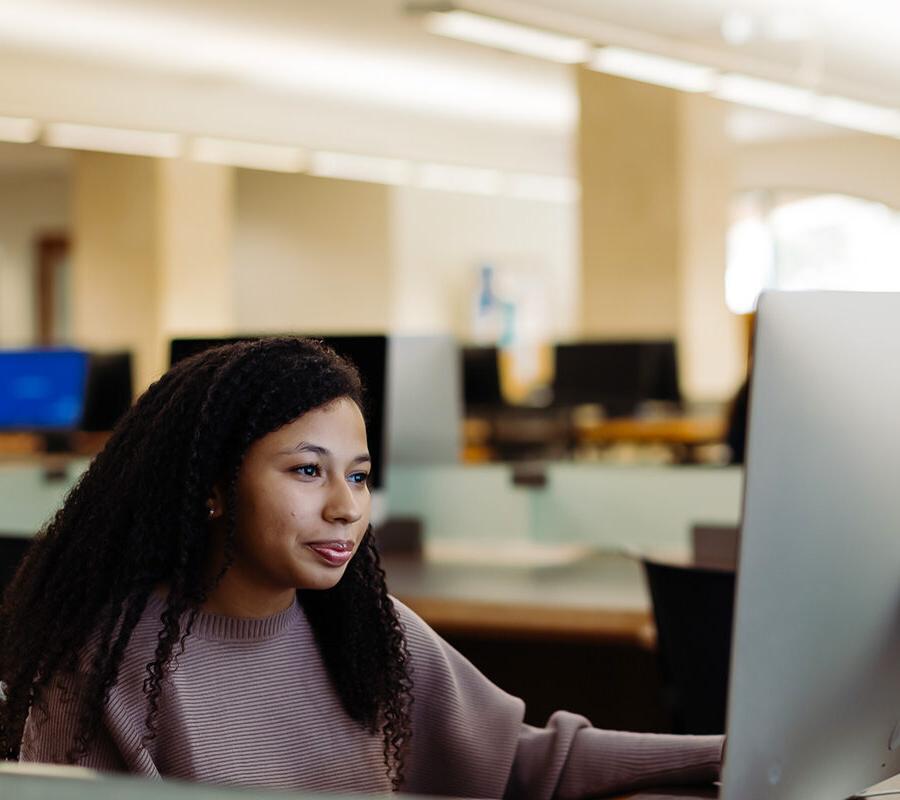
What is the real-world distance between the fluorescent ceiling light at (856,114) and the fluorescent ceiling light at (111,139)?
3703 millimetres

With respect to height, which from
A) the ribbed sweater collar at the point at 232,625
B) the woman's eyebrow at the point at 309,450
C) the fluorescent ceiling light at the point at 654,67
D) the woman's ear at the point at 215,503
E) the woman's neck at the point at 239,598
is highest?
the fluorescent ceiling light at the point at 654,67

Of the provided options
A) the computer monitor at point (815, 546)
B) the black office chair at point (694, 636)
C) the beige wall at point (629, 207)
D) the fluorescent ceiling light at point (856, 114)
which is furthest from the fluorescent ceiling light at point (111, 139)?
the computer monitor at point (815, 546)

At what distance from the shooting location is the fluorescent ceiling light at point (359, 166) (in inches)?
375

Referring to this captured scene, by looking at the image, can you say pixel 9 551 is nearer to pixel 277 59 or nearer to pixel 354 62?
pixel 277 59

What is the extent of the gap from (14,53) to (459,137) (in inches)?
165

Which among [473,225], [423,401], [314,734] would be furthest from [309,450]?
[473,225]

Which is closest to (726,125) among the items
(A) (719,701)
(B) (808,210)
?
(B) (808,210)

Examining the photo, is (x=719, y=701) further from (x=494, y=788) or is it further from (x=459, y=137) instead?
(x=459, y=137)

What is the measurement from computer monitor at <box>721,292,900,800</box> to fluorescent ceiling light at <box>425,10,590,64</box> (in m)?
4.56

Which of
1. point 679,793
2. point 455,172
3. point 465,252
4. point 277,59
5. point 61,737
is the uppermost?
point 277,59

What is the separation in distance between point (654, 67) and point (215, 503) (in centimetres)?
493

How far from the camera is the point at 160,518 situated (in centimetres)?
130

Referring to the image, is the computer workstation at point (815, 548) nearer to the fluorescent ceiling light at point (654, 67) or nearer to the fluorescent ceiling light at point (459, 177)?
the fluorescent ceiling light at point (654, 67)

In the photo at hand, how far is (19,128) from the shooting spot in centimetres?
803
